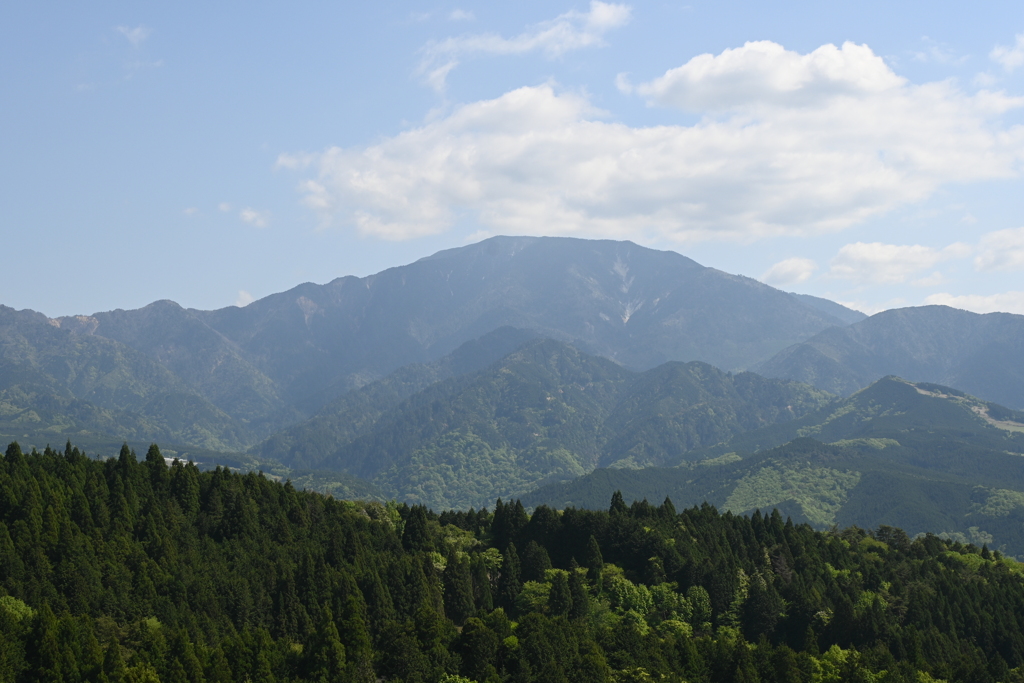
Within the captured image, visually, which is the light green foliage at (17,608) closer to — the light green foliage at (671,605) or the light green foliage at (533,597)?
the light green foliage at (533,597)

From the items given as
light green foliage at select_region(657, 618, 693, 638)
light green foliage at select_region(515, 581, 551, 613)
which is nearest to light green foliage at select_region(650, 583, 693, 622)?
light green foliage at select_region(657, 618, 693, 638)

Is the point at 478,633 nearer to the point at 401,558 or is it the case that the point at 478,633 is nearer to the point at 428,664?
the point at 428,664

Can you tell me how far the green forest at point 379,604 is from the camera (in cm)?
13538

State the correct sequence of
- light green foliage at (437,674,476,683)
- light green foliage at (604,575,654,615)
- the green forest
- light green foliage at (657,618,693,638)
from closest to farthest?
the green forest
light green foliage at (437,674,476,683)
light green foliage at (657,618,693,638)
light green foliage at (604,575,654,615)

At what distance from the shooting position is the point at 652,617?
594 ft

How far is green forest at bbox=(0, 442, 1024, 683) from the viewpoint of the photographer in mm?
135375

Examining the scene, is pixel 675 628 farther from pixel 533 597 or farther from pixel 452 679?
pixel 452 679

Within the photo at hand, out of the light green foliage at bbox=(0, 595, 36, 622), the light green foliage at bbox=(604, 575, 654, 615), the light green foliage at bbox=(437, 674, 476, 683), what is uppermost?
the light green foliage at bbox=(0, 595, 36, 622)

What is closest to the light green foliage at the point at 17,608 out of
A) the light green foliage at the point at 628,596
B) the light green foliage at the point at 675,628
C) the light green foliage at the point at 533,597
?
the light green foliage at the point at 533,597

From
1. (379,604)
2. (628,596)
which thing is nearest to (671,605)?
(628,596)

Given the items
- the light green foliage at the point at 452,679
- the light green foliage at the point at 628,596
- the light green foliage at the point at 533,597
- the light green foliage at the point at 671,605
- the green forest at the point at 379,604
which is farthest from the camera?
the light green foliage at the point at 671,605

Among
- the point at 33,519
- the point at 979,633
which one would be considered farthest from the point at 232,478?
the point at 979,633

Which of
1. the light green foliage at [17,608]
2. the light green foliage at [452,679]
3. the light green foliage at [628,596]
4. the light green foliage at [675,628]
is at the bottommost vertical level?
the light green foliage at [675,628]

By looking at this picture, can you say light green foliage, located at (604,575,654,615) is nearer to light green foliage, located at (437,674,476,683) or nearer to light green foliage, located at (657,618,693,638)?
light green foliage, located at (657,618,693,638)
